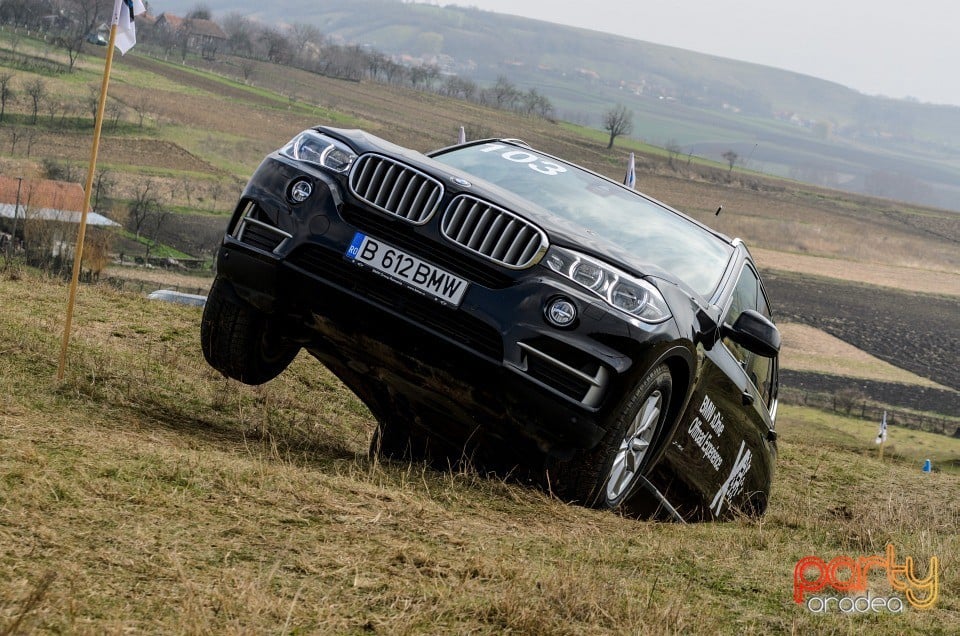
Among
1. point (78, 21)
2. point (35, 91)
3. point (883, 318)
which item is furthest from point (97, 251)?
point (78, 21)

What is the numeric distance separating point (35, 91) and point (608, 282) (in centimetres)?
8441

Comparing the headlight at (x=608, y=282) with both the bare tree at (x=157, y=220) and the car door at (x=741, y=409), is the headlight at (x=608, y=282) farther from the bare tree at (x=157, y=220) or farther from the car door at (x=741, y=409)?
the bare tree at (x=157, y=220)

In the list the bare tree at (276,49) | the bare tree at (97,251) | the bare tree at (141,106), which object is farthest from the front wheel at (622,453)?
the bare tree at (276,49)

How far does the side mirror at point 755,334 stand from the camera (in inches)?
236

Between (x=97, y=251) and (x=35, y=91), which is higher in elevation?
(x=35, y=91)

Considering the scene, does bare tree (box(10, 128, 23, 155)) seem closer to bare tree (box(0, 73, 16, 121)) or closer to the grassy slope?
bare tree (box(0, 73, 16, 121))

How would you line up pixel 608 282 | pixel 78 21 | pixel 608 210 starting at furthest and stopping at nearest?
1. pixel 78 21
2. pixel 608 210
3. pixel 608 282

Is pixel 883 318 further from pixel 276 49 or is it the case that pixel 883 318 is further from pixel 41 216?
pixel 276 49

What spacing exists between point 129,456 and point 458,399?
155cm

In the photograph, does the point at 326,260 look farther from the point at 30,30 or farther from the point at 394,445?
the point at 30,30

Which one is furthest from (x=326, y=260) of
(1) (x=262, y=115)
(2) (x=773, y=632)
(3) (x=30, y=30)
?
(3) (x=30, y=30)

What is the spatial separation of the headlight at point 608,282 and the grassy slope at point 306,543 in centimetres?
103

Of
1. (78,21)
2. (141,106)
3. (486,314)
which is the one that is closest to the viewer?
(486,314)

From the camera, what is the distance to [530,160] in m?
7.09
